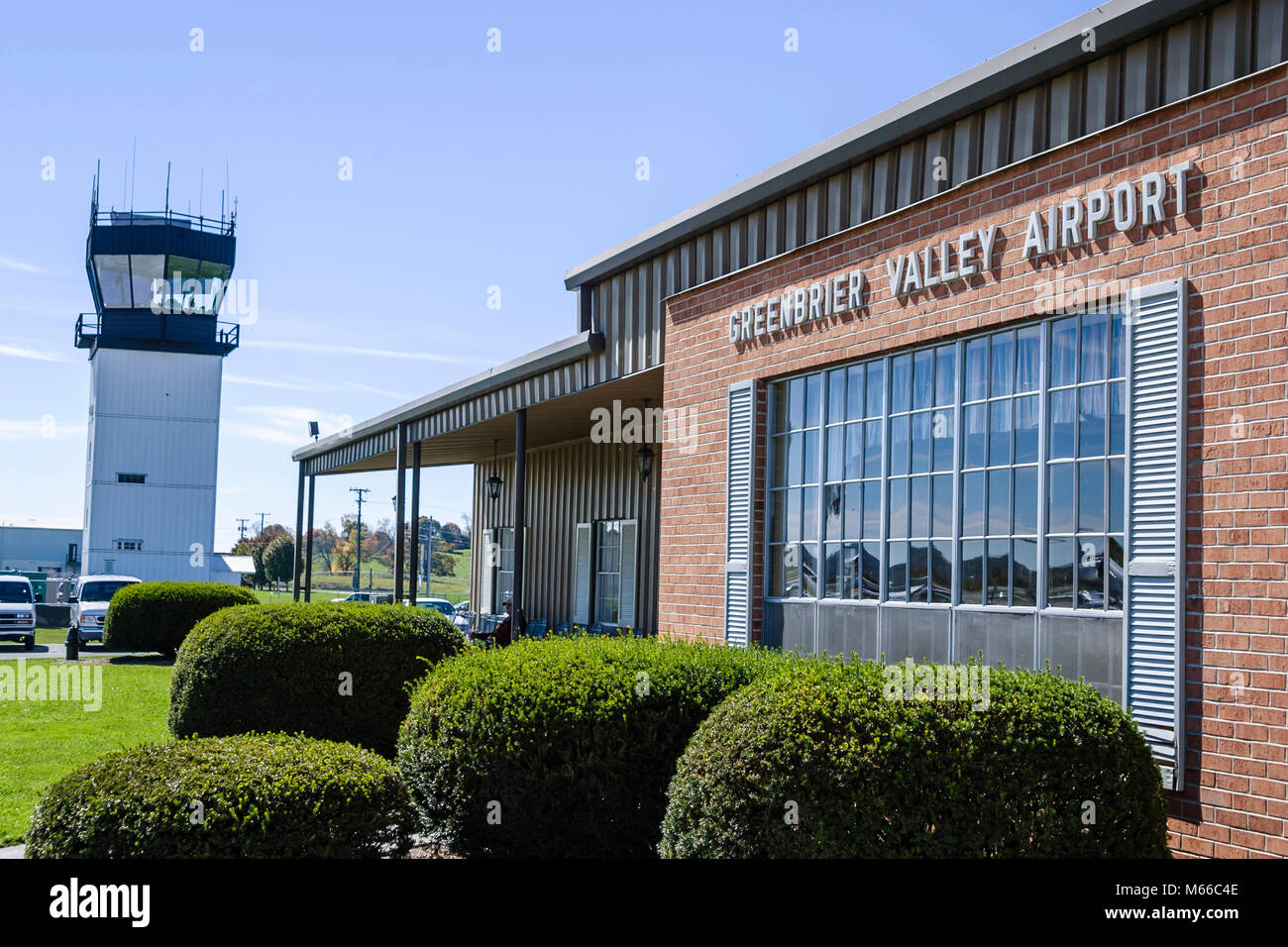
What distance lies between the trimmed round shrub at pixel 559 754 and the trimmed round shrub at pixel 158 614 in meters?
17.1

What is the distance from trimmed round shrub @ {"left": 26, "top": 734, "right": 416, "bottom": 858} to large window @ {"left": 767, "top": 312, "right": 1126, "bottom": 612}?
3682mm

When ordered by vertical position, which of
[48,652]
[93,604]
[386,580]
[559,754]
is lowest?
[386,580]

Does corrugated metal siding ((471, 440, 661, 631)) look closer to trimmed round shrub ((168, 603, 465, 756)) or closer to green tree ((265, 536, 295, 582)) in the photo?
trimmed round shrub ((168, 603, 465, 756))

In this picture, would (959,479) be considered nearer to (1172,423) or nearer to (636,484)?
(1172,423)

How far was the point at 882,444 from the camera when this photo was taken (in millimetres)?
8008

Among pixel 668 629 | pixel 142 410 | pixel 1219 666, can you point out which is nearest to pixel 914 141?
pixel 1219 666

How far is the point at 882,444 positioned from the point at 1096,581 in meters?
2.02

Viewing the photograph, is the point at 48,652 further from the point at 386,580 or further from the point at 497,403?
the point at 386,580

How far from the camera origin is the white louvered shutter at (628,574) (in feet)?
56.2

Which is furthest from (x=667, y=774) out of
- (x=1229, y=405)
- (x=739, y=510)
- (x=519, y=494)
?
(x=519, y=494)

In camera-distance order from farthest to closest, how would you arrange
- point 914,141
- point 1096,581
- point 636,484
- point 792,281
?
point 636,484 < point 792,281 < point 914,141 < point 1096,581

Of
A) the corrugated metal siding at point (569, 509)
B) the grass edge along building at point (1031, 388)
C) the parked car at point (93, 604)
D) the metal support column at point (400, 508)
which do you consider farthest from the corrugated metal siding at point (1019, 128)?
the parked car at point (93, 604)

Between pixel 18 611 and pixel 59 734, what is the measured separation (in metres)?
16.8

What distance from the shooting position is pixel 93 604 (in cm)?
2575
